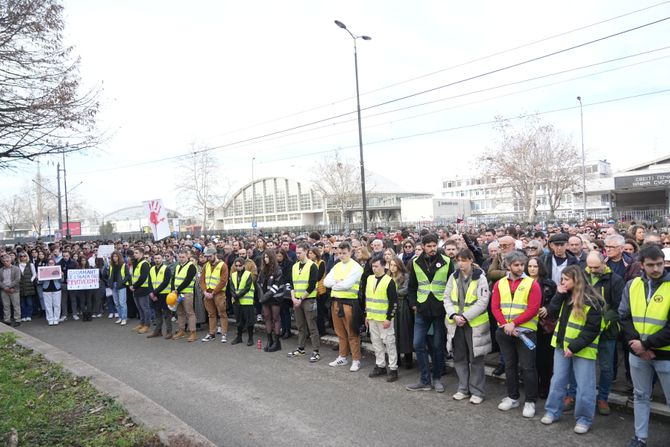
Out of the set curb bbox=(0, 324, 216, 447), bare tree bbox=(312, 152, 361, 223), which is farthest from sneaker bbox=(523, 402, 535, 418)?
bare tree bbox=(312, 152, 361, 223)

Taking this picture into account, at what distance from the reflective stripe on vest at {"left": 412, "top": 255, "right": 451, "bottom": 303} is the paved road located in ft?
4.22

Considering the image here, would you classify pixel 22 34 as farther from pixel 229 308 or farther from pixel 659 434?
pixel 659 434

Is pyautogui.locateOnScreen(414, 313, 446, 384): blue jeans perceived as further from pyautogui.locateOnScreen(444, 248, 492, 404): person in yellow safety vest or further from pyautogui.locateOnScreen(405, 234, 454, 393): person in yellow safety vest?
pyautogui.locateOnScreen(444, 248, 492, 404): person in yellow safety vest

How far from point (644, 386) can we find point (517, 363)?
1431mm

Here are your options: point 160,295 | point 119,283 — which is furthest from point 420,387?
point 119,283

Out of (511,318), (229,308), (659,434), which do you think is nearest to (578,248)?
(511,318)

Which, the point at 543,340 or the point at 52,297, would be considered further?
the point at 52,297

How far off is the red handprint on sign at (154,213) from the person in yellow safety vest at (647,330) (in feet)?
42.7

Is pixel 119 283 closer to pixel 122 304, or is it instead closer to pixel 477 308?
pixel 122 304

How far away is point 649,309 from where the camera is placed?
4.39 m

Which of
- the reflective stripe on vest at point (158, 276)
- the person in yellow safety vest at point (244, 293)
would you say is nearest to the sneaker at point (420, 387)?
the person in yellow safety vest at point (244, 293)

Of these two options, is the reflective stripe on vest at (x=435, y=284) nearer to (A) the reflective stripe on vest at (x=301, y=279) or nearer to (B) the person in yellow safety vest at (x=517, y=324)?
(B) the person in yellow safety vest at (x=517, y=324)

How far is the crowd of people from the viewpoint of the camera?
15.6 feet

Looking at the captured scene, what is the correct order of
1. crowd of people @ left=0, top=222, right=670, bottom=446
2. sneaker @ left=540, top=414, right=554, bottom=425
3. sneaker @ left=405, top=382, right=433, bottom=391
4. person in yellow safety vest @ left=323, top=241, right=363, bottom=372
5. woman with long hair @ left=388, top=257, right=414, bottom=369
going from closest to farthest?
crowd of people @ left=0, top=222, right=670, bottom=446
sneaker @ left=540, top=414, right=554, bottom=425
sneaker @ left=405, top=382, right=433, bottom=391
woman with long hair @ left=388, top=257, right=414, bottom=369
person in yellow safety vest @ left=323, top=241, right=363, bottom=372
